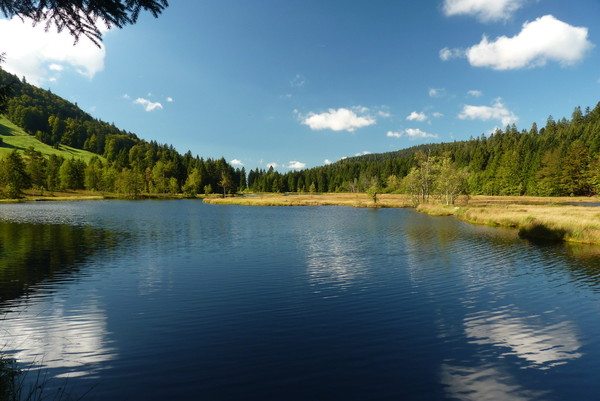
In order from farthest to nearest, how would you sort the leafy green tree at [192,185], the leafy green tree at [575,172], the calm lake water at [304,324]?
the leafy green tree at [192,185] < the leafy green tree at [575,172] < the calm lake water at [304,324]

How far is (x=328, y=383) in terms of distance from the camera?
917 centimetres

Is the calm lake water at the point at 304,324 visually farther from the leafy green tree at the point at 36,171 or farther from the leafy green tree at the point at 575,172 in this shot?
the leafy green tree at the point at 36,171

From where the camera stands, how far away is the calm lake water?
918cm

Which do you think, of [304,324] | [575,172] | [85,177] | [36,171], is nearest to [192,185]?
[85,177]

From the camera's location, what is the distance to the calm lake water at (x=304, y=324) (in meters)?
9.18

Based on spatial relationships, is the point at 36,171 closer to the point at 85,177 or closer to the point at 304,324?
the point at 85,177

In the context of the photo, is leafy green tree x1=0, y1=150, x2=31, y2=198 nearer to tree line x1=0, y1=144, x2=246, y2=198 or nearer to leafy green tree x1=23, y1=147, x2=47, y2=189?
tree line x1=0, y1=144, x2=246, y2=198

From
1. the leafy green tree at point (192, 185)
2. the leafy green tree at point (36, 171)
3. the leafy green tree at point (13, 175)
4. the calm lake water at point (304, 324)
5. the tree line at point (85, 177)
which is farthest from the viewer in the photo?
the leafy green tree at point (192, 185)

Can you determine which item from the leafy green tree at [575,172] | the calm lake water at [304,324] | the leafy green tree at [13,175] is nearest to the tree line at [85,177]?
the leafy green tree at [13,175]

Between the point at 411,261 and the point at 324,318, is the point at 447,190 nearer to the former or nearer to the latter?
the point at 411,261

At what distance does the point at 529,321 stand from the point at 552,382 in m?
5.22

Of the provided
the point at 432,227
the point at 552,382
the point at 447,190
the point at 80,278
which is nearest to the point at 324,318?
the point at 552,382

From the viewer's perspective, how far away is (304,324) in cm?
1341

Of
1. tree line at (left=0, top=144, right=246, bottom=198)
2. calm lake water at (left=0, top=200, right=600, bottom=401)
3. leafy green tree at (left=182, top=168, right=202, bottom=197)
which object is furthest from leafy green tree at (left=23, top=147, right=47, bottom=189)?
calm lake water at (left=0, top=200, right=600, bottom=401)
